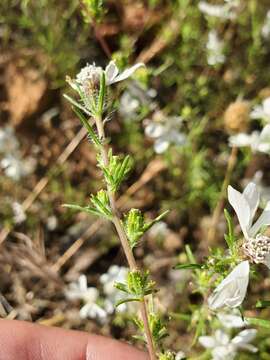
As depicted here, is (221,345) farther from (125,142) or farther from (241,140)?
(125,142)

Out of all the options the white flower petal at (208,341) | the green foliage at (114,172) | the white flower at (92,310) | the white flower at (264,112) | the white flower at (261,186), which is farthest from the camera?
the white flower at (261,186)

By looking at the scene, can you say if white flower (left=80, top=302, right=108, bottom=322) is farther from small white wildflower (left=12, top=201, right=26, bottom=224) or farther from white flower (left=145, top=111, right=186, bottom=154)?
white flower (left=145, top=111, right=186, bottom=154)

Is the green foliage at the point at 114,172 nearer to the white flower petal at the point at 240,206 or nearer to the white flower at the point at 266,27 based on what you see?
the white flower petal at the point at 240,206

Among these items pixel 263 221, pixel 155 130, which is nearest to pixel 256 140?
pixel 155 130

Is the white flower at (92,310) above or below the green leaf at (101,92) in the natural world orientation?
below

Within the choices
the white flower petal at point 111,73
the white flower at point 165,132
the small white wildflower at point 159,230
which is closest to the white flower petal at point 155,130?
the white flower at point 165,132

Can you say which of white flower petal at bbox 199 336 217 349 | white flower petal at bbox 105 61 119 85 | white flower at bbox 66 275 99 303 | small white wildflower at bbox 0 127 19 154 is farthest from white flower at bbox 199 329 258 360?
small white wildflower at bbox 0 127 19 154
